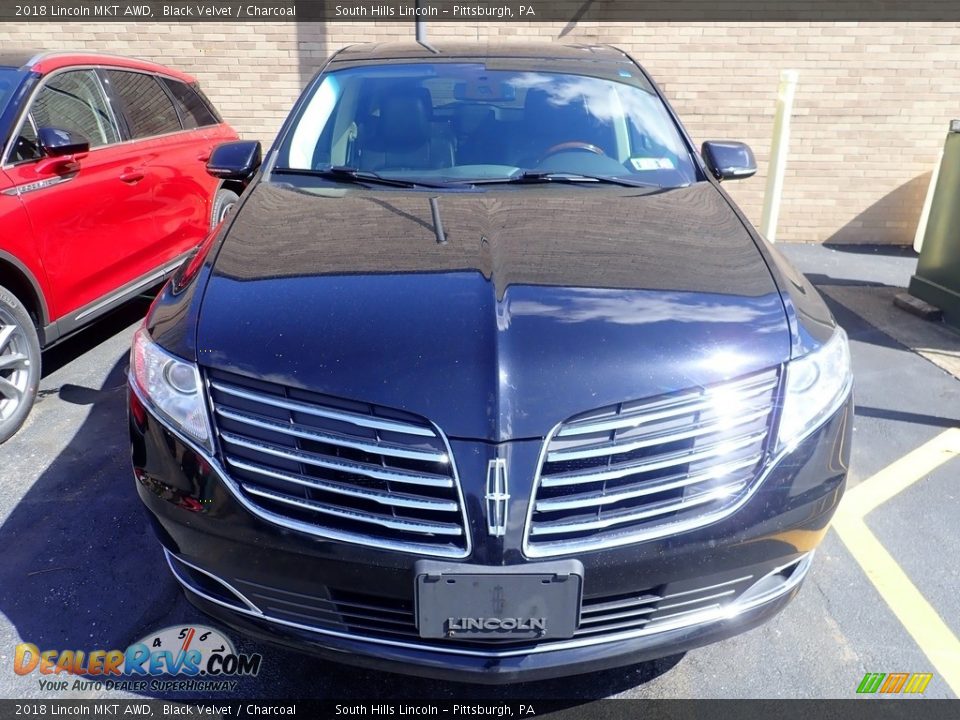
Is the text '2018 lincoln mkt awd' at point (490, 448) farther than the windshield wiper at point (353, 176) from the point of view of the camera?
No

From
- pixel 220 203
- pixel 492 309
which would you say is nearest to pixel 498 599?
pixel 492 309

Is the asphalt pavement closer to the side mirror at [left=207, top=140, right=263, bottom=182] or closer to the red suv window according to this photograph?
the side mirror at [left=207, top=140, right=263, bottom=182]

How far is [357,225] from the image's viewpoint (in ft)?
7.82

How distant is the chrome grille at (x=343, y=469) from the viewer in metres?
1.69

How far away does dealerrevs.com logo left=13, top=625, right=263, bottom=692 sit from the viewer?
2246 mm

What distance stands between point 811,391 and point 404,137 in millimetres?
1938

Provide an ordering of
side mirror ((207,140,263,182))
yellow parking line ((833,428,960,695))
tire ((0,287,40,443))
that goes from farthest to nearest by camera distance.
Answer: tire ((0,287,40,443))
side mirror ((207,140,263,182))
yellow parking line ((833,428,960,695))

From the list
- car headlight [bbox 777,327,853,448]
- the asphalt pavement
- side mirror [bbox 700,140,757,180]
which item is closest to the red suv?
the asphalt pavement

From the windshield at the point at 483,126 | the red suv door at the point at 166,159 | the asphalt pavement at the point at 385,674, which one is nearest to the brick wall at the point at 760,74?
the red suv door at the point at 166,159

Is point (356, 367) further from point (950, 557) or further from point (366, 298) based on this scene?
point (950, 557)

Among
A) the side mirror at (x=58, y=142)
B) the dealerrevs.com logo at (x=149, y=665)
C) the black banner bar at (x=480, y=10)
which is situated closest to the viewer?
the dealerrevs.com logo at (x=149, y=665)

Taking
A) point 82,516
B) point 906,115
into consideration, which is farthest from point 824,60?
point 82,516

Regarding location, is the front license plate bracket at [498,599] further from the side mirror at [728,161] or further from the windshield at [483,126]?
the side mirror at [728,161]

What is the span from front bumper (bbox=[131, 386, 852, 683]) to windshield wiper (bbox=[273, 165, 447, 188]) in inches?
51.4
